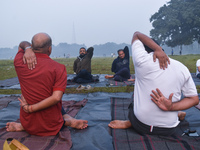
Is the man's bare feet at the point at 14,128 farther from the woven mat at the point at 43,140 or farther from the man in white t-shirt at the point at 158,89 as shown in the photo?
the man in white t-shirt at the point at 158,89

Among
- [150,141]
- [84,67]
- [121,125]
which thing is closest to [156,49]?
[150,141]

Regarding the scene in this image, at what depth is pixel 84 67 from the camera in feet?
23.3

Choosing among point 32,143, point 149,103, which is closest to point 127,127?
point 149,103

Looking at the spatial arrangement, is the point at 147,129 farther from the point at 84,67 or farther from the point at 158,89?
the point at 84,67

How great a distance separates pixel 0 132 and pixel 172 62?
2.68 meters

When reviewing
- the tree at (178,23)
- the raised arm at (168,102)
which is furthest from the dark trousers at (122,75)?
the tree at (178,23)

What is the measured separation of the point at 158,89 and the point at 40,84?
1.43 m

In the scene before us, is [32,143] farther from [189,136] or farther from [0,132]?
[189,136]

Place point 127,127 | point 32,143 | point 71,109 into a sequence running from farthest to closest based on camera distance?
1. point 71,109
2. point 127,127
3. point 32,143

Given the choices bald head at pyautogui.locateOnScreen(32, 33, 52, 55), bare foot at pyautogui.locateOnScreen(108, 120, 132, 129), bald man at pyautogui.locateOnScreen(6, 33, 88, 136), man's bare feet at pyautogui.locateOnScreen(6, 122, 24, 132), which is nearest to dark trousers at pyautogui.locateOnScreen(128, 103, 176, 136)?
bare foot at pyautogui.locateOnScreen(108, 120, 132, 129)

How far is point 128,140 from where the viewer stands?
2.26 metres

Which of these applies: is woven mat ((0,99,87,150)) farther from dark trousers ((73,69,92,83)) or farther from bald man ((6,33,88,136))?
dark trousers ((73,69,92,83))

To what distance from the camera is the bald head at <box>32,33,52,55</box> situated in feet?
6.94

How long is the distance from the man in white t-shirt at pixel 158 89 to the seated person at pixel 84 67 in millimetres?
4712
